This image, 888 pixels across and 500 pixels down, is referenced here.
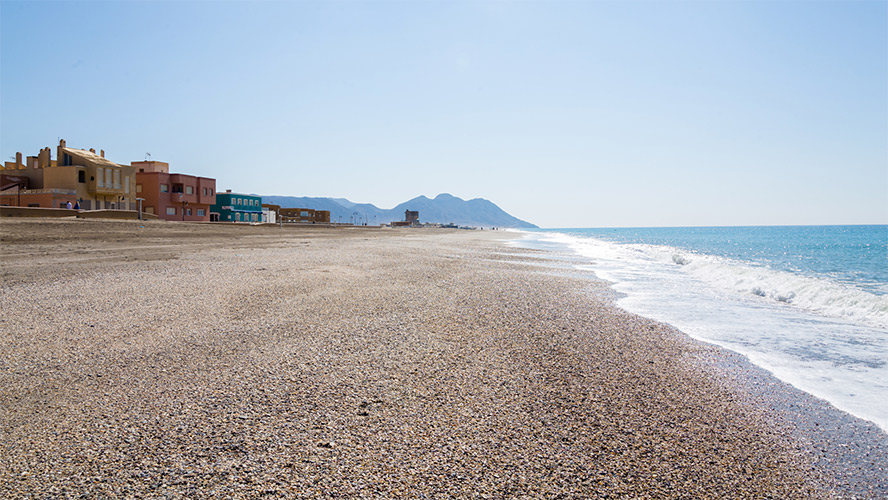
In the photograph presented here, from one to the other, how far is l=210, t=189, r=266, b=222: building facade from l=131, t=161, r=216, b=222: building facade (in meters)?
6.25

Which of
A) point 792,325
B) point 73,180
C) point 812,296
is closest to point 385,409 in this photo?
point 792,325

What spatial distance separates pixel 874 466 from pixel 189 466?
4.49 meters

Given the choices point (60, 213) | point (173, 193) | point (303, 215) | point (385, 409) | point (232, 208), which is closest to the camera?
point (385, 409)

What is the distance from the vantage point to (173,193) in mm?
51906

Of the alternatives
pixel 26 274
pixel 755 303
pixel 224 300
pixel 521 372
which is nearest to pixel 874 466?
pixel 521 372

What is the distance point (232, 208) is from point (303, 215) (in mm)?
28868

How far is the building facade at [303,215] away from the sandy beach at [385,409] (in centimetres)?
8329

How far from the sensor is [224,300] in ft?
25.3

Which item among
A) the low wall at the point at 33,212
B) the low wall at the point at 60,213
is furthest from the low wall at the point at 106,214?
the low wall at the point at 33,212

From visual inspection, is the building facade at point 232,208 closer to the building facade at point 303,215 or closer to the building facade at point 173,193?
the building facade at point 173,193

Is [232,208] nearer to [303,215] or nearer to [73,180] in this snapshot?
[73,180]

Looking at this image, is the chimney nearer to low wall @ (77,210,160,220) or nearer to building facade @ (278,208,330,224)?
low wall @ (77,210,160,220)

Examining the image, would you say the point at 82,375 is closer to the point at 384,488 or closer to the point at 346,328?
the point at 346,328

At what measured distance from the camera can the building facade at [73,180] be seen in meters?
39.8
